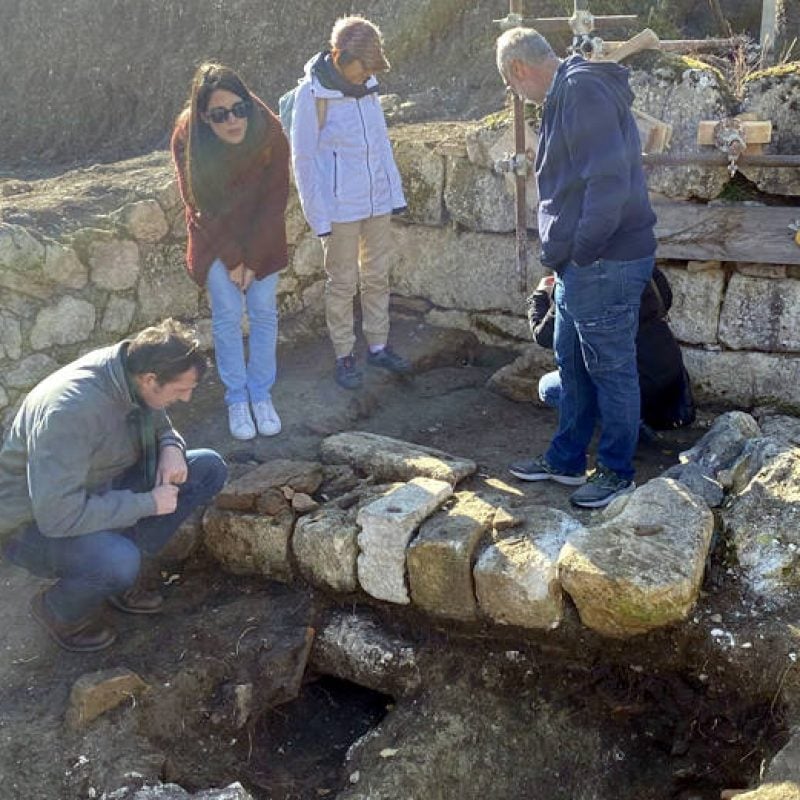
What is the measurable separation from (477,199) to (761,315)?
5.72 ft

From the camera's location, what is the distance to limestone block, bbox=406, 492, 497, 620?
3.78 metres

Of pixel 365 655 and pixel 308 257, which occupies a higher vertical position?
pixel 308 257

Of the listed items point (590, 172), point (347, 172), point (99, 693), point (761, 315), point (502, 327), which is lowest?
point (99, 693)

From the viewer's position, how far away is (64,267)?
5.02m

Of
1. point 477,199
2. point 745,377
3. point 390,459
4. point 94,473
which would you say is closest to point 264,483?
point 390,459

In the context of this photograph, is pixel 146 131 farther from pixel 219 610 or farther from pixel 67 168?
pixel 219 610

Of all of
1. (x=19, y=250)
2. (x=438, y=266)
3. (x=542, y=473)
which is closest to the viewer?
(x=542, y=473)

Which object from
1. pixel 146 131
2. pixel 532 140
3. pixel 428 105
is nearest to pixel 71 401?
pixel 532 140

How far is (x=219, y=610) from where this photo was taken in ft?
13.5

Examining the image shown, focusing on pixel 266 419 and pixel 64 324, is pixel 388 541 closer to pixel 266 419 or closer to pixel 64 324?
pixel 266 419

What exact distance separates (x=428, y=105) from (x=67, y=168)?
124 inches

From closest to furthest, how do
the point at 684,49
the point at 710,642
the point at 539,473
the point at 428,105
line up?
the point at 710,642 < the point at 539,473 < the point at 684,49 < the point at 428,105

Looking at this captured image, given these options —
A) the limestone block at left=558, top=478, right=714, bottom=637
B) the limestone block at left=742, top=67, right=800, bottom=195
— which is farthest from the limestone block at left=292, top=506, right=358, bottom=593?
the limestone block at left=742, top=67, right=800, bottom=195

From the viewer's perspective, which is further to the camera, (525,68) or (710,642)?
(525,68)
